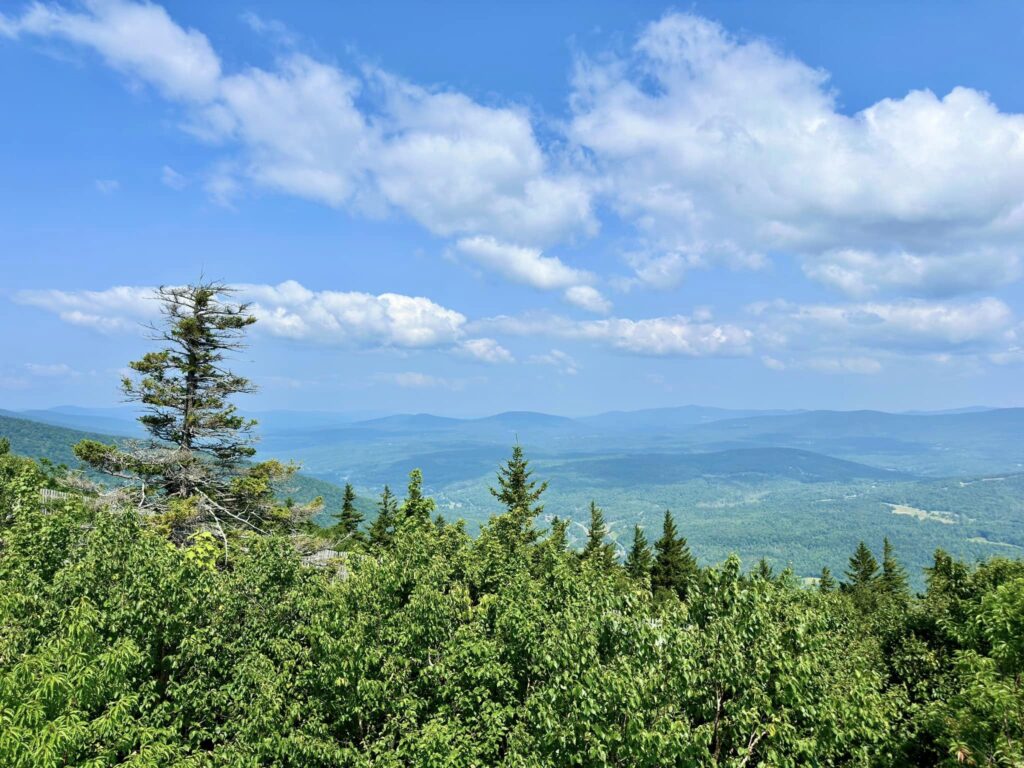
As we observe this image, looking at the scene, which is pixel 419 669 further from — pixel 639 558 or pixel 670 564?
pixel 639 558

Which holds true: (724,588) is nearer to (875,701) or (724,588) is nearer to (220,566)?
(875,701)

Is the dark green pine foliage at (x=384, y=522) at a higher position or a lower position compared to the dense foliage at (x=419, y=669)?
lower

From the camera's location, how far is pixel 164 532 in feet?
76.4

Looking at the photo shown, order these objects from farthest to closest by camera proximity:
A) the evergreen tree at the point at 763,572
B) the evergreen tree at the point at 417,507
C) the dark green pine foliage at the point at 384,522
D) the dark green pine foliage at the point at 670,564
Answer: the dark green pine foliage at the point at 670,564 → the dark green pine foliage at the point at 384,522 → the evergreen tree at the point at 417,507 → the evergreen tree at the point at 763,572

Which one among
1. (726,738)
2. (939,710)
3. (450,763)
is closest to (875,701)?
(726,738)

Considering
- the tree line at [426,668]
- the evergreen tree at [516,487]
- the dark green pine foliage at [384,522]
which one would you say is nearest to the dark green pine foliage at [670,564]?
the evergreen tree at [516,487]

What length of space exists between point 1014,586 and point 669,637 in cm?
1096

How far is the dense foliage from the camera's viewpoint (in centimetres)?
1018

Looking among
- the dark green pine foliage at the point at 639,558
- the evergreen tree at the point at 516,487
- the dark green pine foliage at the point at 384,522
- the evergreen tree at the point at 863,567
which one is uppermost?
the evergreen tree at the point at 516,487

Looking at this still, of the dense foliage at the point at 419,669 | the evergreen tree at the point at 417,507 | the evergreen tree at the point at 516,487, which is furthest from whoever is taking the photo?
the evergreen tree at the point at 516,487

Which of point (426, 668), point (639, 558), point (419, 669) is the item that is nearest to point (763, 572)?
point (639, 558)

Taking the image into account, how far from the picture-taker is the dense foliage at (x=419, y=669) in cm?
1018

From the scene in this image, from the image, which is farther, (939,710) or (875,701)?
(939,710)

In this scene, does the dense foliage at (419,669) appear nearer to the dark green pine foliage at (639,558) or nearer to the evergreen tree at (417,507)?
the evergreen tree at (417,507)
